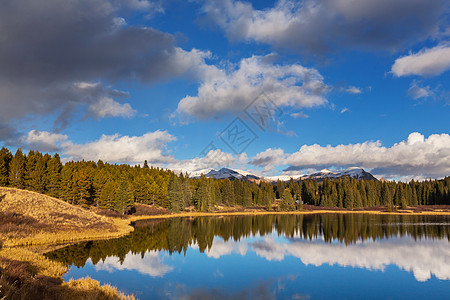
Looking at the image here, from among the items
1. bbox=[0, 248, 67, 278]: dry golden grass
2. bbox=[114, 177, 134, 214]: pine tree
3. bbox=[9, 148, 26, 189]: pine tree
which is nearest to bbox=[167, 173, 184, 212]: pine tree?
bbox=[114, 177, 134, 214]: pine tree

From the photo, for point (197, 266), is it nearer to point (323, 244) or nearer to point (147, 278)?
point (147, 278)

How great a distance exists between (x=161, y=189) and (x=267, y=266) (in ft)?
278


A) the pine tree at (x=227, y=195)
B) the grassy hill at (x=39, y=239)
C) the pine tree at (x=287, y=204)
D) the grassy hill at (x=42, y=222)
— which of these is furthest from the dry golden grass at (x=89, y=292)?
the pine tree at (x=227, y=195)

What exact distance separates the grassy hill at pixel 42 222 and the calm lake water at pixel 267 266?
4931mm

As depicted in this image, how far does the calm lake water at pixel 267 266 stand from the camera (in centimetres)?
2388

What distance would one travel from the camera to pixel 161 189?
113 meters

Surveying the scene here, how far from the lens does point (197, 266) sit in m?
33.3

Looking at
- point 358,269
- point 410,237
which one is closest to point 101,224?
point 358,269

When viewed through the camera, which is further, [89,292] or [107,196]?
[107,196]

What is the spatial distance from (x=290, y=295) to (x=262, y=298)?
247cm

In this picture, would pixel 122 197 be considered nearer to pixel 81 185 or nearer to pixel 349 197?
pixel 81 185

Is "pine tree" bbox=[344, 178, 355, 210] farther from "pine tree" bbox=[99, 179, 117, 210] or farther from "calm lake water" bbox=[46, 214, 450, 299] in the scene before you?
"pine tree" bbox=[99, 179, 117, 210]

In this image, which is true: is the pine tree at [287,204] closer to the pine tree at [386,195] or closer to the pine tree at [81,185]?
the pine tree at [386,195]

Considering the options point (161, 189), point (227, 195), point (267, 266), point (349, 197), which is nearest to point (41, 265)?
point (267, 266)
